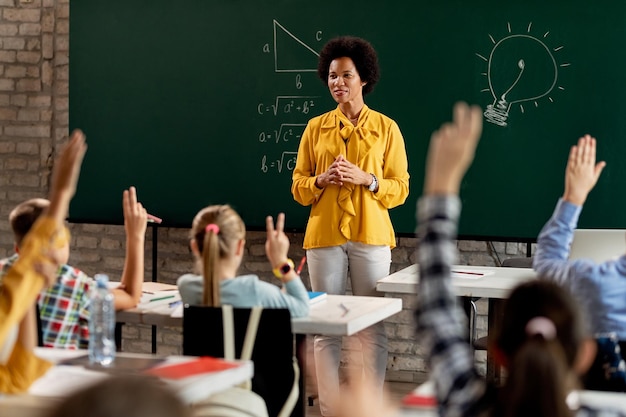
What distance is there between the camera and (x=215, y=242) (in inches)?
131

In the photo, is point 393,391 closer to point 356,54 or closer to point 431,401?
point 356,54

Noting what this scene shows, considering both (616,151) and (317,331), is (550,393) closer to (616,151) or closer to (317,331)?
(317,331)

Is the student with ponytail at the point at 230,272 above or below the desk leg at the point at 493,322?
above

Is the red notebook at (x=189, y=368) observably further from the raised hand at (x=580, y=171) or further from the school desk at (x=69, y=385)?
the raised hand at (x=580, y=171)

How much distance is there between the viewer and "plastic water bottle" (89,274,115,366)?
2742mm

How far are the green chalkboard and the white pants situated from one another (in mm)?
→ 824

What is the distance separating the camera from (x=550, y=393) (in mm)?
1426

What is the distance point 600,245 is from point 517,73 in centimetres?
186

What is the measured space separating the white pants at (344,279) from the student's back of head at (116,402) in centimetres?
380

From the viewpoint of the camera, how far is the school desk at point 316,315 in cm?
341

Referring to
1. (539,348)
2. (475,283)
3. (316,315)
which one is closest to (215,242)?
(316,315)

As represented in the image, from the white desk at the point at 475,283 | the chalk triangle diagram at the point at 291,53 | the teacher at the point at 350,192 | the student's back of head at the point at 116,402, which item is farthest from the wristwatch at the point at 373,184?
the student's back of head at the point at 116,402

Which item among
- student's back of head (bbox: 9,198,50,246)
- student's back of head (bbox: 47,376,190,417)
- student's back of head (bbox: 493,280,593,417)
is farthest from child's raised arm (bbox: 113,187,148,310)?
student's back of head (bbox: 47,376,190,417)

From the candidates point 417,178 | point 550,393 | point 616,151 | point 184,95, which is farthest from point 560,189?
point 550,393
